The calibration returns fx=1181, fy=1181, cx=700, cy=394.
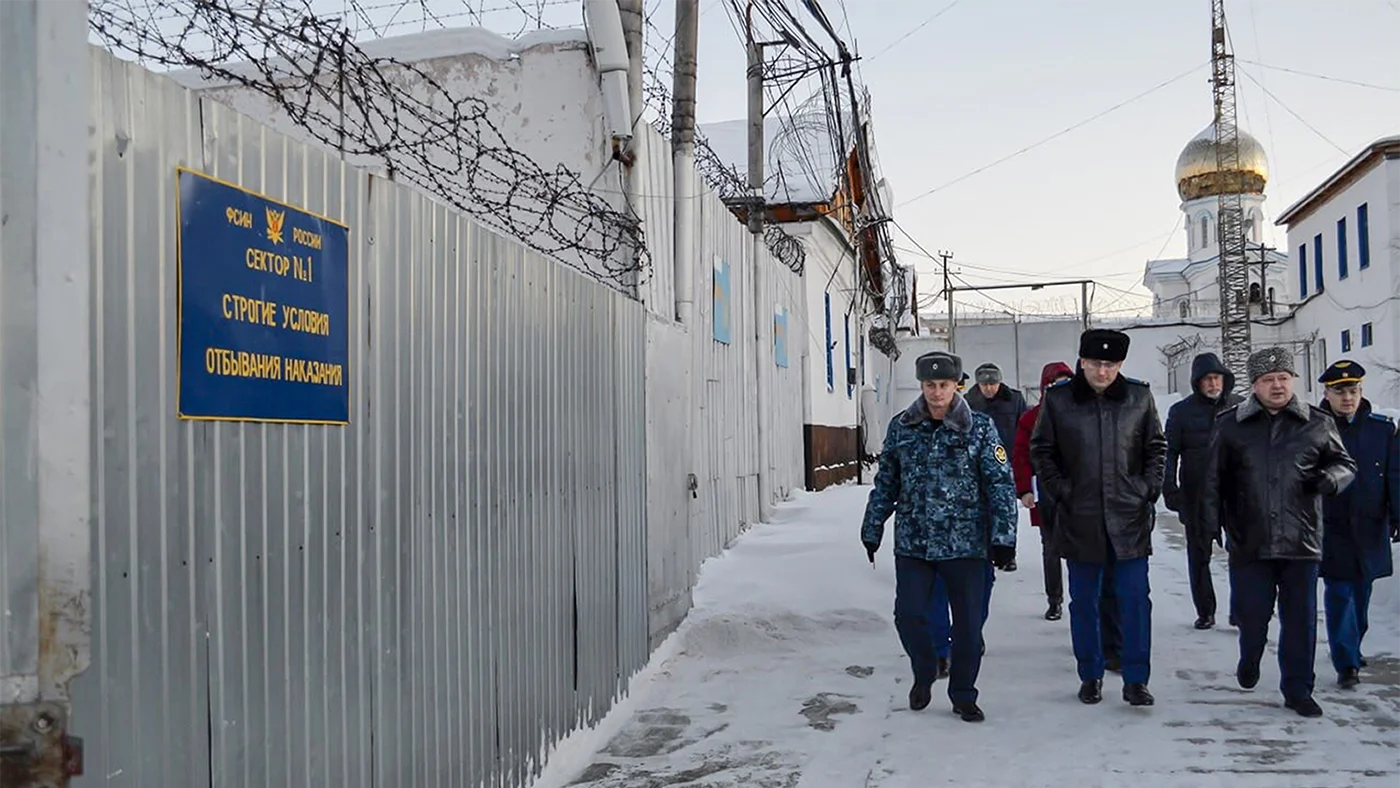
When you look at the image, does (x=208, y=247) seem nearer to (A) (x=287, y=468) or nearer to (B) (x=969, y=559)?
(A) (x=287, y=468)

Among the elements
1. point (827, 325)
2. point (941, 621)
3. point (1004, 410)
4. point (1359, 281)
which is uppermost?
point (1359, 281)

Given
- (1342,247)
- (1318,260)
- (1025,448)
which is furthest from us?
(1318,260)

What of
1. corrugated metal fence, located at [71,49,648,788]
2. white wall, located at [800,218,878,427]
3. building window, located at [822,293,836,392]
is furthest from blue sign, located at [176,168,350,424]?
building window, located at [822,293,836,392]

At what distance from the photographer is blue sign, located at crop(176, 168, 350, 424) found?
2.60 metres

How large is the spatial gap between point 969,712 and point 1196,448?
2858 millimetres

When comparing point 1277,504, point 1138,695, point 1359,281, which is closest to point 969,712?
point 1138,695

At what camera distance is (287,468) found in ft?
9.91

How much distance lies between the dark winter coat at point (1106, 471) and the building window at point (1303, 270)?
114 ft

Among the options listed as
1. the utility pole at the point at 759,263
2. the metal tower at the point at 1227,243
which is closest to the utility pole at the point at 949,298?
the metal tower at the point at 1227,243

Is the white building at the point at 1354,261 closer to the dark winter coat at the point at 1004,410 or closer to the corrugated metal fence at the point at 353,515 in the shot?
the dark winter coat at the point at 1004,410

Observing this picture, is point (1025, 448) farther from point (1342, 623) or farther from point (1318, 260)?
point (1318, 260)

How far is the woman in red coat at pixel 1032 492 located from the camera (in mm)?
7609

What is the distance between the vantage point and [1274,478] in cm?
568

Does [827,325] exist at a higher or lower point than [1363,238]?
lower
